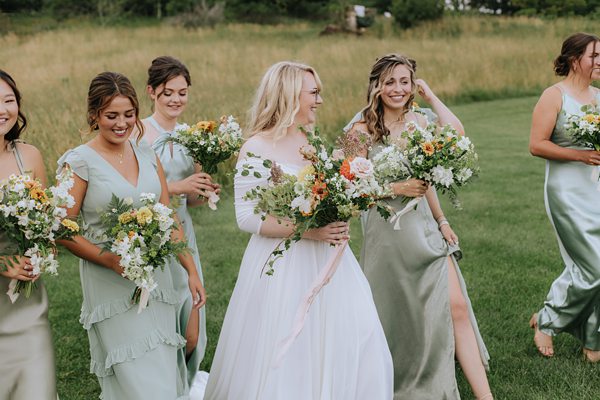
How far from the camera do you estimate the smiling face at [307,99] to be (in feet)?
15.4

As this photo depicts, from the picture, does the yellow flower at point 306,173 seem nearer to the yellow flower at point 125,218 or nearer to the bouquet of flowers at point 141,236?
the bouquet of flowers at point 141,236

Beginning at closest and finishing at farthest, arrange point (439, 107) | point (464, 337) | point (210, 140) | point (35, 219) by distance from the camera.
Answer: point (35, 219), point (210, 140), point (464, 337), point (439, 107)

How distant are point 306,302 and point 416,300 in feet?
4.63

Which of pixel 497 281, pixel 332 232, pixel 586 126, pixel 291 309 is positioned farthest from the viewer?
pixel 497 281

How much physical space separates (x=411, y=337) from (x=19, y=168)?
2.96 m

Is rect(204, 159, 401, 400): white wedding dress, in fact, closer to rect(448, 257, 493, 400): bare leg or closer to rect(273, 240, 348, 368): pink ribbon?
rect(273, 240, 348, 368): pink ribbon

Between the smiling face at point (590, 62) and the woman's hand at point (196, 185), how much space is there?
3.17 m

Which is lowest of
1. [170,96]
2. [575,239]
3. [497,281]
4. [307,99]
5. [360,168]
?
[497,281]

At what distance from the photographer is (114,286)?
437 centimetres


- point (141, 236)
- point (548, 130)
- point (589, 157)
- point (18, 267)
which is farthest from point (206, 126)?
point (589, 157)

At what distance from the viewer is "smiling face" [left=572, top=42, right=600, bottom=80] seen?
613 centimetres

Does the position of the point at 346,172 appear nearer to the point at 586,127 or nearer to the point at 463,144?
the point at 463,144

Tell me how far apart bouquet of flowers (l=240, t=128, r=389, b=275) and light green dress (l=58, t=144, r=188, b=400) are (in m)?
0.80

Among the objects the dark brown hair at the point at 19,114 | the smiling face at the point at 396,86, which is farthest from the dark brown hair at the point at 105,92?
the smiling face at the point at 396,86
